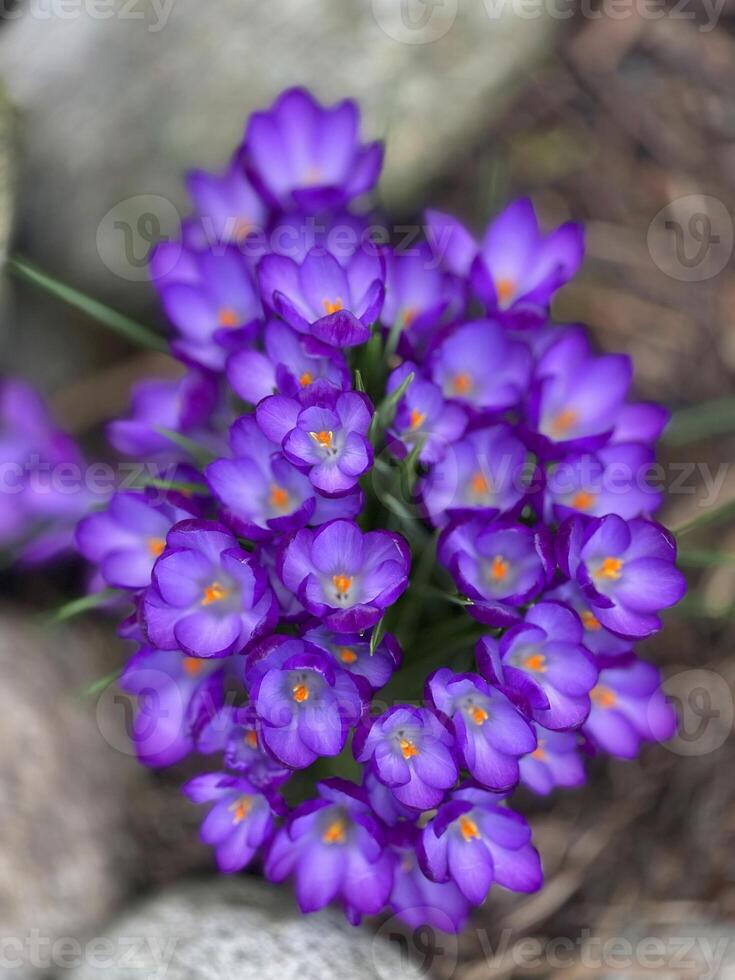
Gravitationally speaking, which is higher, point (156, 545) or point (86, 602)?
point (156, 545)

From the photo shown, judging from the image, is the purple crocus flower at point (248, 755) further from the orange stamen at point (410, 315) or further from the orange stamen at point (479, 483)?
the orange stamen at point (410, 315)

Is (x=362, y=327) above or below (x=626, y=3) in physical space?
below

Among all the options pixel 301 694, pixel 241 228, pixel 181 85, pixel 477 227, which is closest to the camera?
pixel 301 694

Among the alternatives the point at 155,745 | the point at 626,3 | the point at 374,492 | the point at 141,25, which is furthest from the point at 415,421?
the point at 626,3

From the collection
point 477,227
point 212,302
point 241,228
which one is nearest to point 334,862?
point 212,302

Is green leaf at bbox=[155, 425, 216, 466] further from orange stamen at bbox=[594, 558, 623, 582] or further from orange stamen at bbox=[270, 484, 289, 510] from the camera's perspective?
orange stamen at bbox=[594, 558, 623, 582]

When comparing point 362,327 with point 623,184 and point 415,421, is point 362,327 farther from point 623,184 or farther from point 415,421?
point 623,184

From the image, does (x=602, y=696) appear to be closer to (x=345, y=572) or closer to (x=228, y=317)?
(x=345, y=572)
